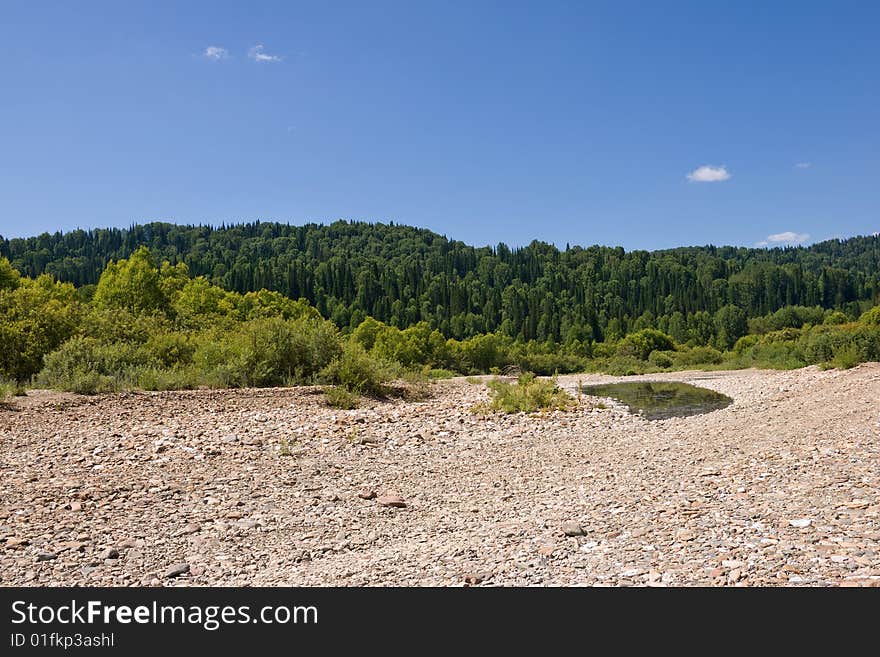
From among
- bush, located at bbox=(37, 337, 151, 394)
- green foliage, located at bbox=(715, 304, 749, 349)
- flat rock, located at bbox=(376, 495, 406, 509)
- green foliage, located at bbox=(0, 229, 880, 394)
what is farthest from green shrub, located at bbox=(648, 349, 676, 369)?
flat rock, located at bbox=(376, 495, 406, 509)

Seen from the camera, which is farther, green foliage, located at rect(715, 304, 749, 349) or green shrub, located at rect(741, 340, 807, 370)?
green foliage, located at rect(715, 304, 749, 349)

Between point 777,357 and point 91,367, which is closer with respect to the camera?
point 91,367

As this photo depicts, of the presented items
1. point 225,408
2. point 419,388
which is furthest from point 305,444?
point 419,388

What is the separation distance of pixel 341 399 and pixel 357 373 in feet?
8.10

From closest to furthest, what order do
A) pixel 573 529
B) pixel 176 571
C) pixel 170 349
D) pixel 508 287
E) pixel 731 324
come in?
pixel 176 571 < pixel 573 529 < pixel 170 349 < pixel 731 324 < pixel 508 287

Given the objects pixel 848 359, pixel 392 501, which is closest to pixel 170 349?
pixel 392 501

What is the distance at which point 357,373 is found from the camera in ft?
59.1

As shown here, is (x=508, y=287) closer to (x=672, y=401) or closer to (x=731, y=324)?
(x=731, y=324)

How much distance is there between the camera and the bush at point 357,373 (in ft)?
58.0

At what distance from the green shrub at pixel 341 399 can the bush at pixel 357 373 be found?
0.97 metres

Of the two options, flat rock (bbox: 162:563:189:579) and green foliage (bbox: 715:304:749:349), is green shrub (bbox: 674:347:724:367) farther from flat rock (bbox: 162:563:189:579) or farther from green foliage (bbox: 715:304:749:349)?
flat rock (bbox: 162:563:189:579)

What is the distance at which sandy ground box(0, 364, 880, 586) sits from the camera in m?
4.68

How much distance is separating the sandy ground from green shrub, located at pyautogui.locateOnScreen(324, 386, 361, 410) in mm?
2037

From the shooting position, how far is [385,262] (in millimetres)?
196625
